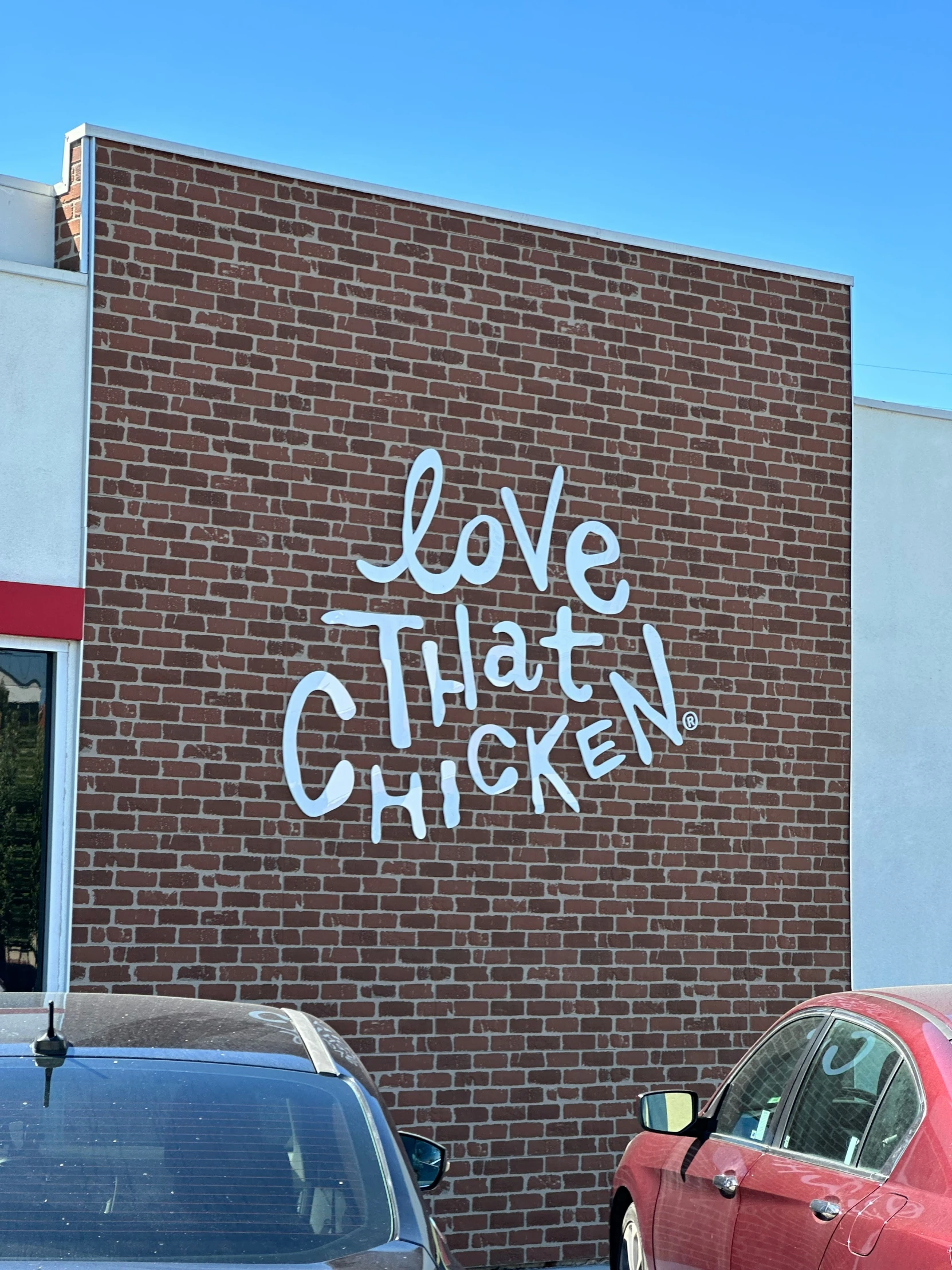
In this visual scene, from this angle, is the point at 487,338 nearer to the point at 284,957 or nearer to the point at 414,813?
the point at 414,813

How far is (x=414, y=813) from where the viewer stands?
27.7 feet

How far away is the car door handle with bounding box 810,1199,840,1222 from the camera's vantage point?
4.03 m

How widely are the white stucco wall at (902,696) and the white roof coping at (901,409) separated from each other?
1 centimetres

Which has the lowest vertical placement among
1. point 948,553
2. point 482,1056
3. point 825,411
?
point 482,1056

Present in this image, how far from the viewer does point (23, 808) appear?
7.71 m

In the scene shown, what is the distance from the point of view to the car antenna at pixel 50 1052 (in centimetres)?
351

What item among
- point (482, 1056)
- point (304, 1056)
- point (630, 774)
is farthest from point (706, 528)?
point (304, 1056)

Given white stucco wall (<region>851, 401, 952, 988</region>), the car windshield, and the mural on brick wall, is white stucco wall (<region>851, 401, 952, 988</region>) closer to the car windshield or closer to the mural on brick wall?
the mural on brick wall

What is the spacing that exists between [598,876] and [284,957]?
1.85m

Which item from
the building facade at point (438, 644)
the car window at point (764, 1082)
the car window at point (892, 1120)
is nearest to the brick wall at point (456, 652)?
the building facade at point (438, 644)

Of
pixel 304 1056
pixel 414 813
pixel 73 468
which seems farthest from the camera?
pixel 414 813

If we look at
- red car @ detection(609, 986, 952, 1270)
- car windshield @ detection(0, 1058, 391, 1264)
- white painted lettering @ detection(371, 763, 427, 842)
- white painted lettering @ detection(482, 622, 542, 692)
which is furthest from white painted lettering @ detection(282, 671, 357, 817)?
car windshield @ detection(0, 1058, 391, 1264)

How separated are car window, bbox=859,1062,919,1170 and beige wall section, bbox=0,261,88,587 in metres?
4.94

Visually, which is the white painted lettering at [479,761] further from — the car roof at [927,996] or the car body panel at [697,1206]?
the car roof at [927,996]
